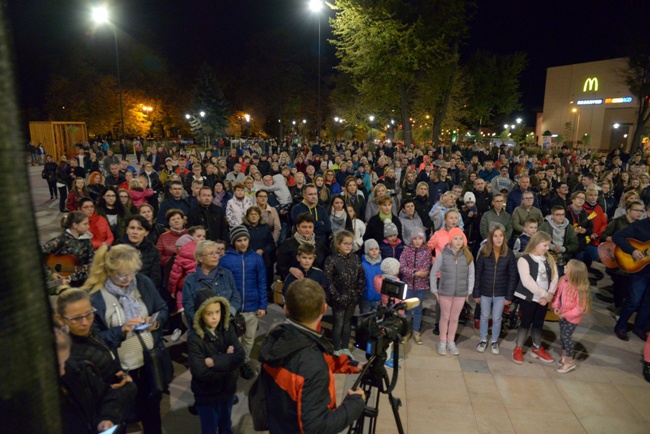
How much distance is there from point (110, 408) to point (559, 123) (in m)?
56.0

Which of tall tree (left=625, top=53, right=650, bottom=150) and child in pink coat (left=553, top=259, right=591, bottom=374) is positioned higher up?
tall tree (left=625, top=53, right=650, bottom=150)

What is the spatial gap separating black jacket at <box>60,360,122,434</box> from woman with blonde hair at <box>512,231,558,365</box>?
467 centimetres

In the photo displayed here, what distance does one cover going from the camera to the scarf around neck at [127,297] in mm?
3494

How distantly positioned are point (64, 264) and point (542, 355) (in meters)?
Result: 5.83

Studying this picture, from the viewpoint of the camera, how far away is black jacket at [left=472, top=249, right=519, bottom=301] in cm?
542

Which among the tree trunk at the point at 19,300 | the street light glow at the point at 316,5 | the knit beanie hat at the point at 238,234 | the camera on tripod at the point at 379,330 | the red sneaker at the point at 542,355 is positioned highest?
the street light glow at the point at 316,5

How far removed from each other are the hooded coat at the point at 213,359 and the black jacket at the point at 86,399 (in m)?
0.66

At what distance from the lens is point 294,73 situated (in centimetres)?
5788

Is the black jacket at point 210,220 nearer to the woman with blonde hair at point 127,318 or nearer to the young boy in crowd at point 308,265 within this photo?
the young boy in crowd at point 308,265

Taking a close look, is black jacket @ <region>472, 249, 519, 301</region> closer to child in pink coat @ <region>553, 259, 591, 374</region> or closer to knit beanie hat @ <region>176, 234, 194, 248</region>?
child in pink coat @ <region>553, 259, 591, 374</region>

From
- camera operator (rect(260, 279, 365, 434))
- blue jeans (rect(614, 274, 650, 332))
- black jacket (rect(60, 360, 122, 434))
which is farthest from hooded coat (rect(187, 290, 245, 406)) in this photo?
blue jeans (rect(614, 274, 650, 332))

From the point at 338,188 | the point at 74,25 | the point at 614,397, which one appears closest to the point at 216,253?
the point at 614,397

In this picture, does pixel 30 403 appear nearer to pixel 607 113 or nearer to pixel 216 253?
pixel 216 253

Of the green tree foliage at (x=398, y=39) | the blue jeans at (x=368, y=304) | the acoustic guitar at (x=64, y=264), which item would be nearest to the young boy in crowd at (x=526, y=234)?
the blue jeans at (x=368, y=304)
